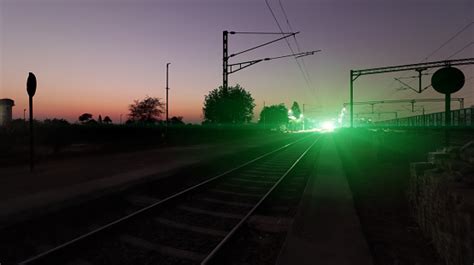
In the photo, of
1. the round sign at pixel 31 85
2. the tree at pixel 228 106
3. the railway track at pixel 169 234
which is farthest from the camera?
the tree at pixel 228 106

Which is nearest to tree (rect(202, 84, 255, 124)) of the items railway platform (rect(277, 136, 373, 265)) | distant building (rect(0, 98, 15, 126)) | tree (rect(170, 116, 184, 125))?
distant building (rect(0, 98, 15, 126))

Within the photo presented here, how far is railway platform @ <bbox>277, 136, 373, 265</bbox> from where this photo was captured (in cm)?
519

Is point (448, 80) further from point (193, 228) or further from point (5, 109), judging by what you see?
point (5, 109)

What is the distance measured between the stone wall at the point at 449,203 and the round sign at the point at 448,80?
153 inches

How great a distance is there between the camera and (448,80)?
32.9ft

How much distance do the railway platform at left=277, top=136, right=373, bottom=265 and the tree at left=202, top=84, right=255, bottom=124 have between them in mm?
26000

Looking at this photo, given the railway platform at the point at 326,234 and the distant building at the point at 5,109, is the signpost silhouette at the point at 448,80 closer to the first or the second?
the railway platform at the point at 326,234

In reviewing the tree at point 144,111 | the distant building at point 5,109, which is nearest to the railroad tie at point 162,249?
the distant building at point 5,109

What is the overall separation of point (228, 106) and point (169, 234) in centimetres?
3302

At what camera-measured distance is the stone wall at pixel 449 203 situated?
4238 millimetres

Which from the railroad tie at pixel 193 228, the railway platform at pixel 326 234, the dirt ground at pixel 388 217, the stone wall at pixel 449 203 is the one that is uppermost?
the stone wall at pixel 449 203

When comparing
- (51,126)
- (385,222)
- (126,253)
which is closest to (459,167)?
(385,222)

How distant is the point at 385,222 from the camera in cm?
764

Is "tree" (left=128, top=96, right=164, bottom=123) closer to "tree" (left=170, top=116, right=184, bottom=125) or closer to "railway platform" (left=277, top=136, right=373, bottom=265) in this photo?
"tree" (left=170, top=116, right=184, bottom=125)
